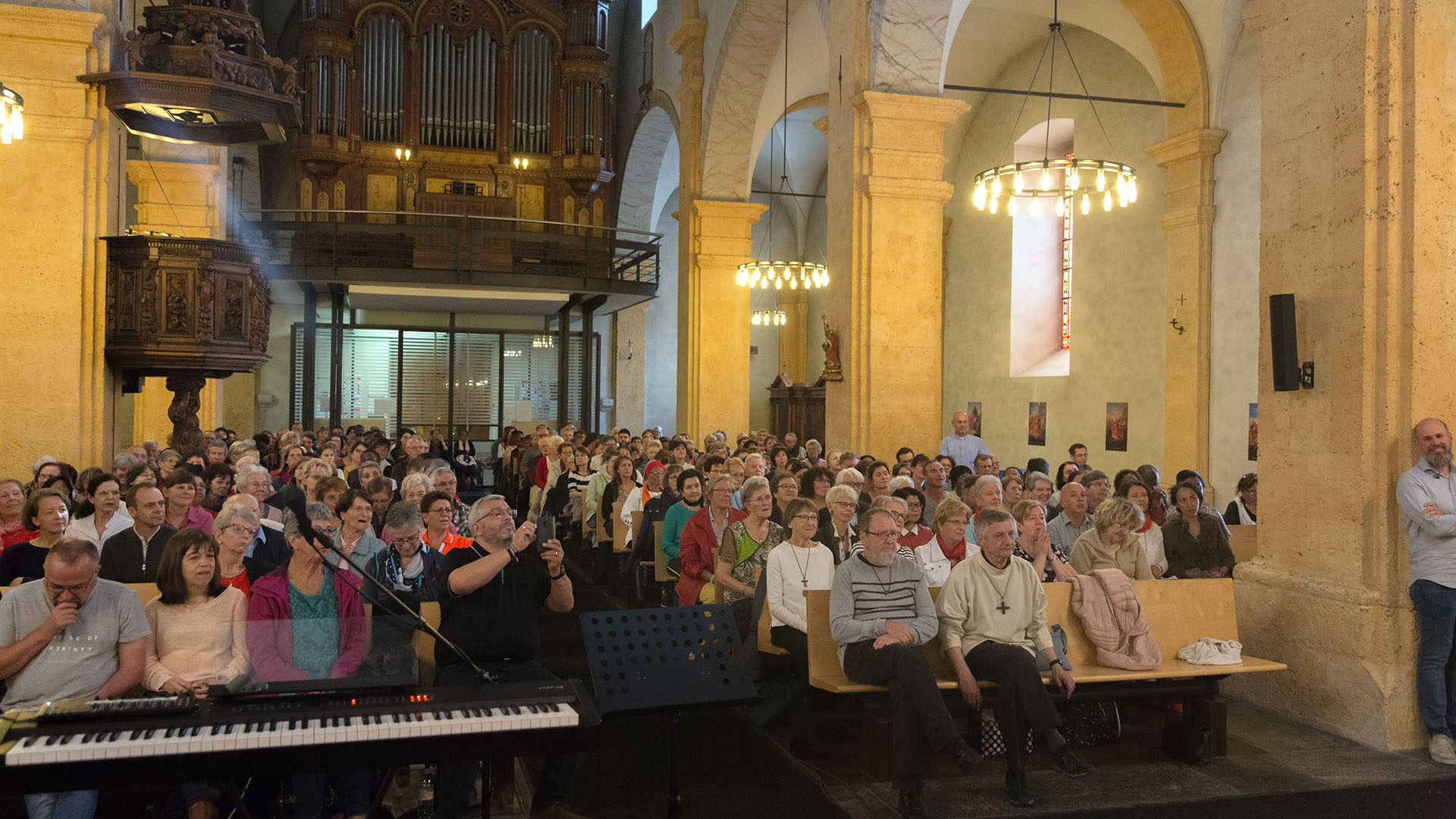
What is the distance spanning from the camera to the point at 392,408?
21.4 metres

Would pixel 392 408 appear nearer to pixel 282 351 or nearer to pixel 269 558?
pixel 282 351

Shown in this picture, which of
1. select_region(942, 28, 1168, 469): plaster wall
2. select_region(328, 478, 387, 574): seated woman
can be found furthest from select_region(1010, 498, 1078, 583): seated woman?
select_region(942, 28, 1168, 469): plaster wall

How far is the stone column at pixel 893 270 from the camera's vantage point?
991cm

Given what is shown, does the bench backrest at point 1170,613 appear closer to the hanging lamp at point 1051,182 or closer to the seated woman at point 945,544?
the seated woman at point 945,544

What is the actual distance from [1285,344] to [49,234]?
840cm

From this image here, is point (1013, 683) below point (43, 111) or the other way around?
below

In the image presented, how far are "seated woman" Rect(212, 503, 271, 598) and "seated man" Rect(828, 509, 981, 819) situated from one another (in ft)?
8.34

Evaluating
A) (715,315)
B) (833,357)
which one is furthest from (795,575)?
(715,315)

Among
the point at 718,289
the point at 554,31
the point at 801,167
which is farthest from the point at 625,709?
the point at 801,167

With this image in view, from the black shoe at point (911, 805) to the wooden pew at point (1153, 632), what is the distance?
1.64 ft

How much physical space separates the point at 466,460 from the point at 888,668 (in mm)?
15275

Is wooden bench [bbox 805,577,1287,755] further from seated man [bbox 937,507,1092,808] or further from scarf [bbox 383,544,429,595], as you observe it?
scarf [bbox 383,544,429,595]

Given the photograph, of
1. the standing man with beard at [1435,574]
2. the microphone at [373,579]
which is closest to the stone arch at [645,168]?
the standing man with beard at [1435,574]

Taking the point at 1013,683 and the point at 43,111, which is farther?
the point at 43,111
